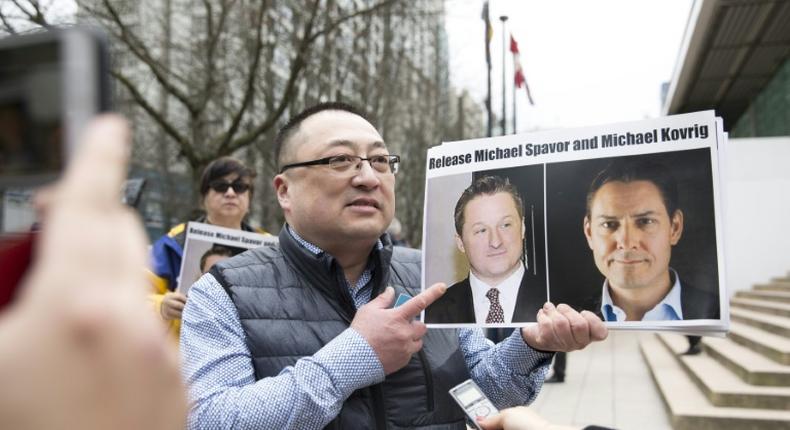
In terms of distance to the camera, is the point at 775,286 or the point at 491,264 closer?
the point at 491,264

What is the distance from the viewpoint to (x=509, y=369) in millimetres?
2105

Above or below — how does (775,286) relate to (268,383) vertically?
below

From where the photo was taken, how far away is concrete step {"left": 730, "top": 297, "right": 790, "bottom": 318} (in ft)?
36.8

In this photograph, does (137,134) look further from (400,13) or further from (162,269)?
(162,269)

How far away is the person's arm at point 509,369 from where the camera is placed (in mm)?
2066

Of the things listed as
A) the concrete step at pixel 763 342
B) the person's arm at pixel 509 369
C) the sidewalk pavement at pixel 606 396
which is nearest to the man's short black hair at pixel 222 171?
the person's arm at pixel 509 369

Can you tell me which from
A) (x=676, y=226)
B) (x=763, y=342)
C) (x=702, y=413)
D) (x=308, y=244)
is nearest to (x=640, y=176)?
(x=676, y=226)

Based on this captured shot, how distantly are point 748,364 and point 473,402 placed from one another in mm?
7295

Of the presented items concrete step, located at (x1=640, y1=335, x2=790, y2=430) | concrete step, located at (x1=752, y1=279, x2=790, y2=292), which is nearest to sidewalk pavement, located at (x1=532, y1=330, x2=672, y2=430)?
concrete step, located at (x1=640, y1=335, x2=790, y2=430)

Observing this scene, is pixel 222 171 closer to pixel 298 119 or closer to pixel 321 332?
pixel 298 119

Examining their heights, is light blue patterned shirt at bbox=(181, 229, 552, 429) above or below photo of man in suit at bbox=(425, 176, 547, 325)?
below

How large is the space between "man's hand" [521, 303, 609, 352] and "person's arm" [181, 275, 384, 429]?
0.42 m

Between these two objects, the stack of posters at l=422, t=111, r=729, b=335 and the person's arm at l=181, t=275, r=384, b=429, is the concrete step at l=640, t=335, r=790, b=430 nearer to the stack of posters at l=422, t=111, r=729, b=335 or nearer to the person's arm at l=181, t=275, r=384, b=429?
the stack of posters at l=422, t=111, r=729, b=335

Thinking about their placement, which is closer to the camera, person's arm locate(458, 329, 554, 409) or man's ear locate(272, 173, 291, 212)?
person's arm locate(458, 329, 554, 409)
